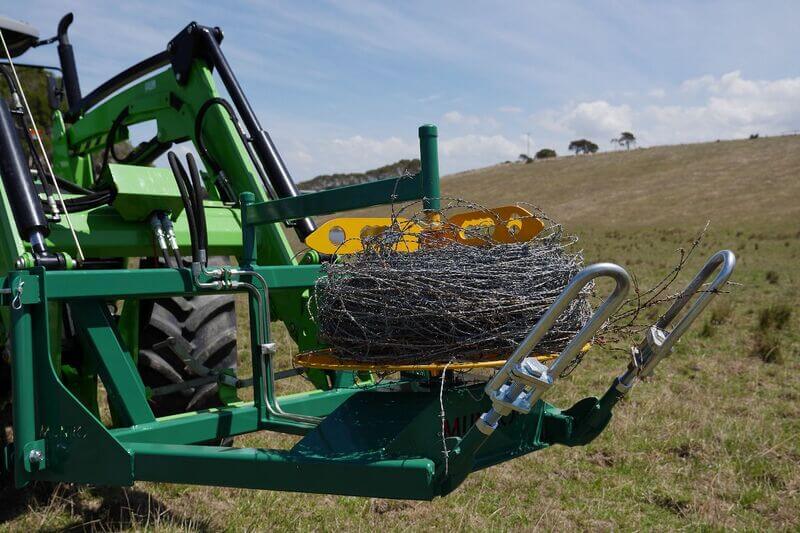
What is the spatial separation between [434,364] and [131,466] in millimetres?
1055

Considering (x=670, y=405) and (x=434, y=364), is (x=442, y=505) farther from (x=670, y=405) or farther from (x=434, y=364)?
(x=670, y=405)

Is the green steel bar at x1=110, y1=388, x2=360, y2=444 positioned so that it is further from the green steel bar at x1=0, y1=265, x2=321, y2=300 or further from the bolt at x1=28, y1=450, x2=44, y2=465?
the green steel bar at x1=0, y1=265, x2=321, y2=300

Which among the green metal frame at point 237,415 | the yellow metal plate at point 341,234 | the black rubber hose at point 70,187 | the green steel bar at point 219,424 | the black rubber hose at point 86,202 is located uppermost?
the black rubber hose at point 70,187

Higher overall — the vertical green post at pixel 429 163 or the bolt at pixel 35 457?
the vertical green post at pixel 429 163

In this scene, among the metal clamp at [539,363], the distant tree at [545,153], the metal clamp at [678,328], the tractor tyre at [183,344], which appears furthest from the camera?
the distant tree at [545,153]

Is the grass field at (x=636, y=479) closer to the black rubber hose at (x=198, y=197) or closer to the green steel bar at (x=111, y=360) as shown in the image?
the green steel bar at (x=111, y=360)

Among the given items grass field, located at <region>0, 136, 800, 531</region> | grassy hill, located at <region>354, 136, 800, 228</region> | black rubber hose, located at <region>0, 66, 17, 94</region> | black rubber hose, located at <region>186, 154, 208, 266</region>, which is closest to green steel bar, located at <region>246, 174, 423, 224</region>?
black rubber hose, located at <region>186, 154, 208, 266</region>


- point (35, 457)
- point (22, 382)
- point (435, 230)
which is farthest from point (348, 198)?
point (35, 457)

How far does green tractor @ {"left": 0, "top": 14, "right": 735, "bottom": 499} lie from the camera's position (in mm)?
2168

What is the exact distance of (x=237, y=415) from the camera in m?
2.97

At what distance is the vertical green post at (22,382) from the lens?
2438 mm

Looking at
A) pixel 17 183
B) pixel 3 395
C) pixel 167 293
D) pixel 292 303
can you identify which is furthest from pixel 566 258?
pixel 3 395

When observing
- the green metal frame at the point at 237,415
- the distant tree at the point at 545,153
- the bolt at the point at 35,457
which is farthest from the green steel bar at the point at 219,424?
the distant tree at the point at 545,153

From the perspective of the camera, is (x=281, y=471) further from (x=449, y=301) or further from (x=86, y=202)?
(x=86, y=202)
